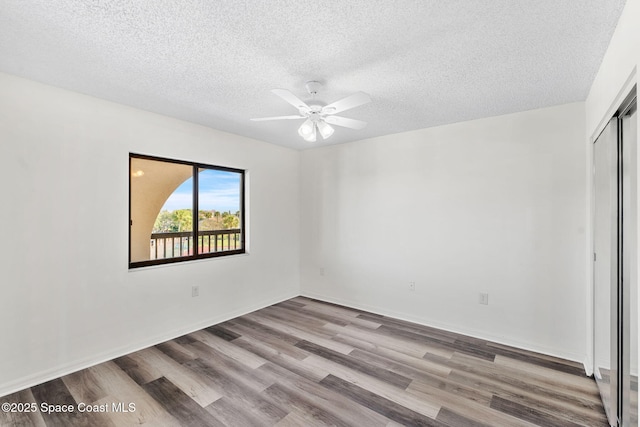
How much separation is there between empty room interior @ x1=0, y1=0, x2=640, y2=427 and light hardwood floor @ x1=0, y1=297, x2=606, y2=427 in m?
0.02

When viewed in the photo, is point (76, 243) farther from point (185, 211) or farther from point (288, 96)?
point (288, 96)

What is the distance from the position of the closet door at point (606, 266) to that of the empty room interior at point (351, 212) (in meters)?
0.03

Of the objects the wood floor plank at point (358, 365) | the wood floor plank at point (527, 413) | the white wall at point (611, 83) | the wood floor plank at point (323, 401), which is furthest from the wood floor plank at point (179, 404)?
the white wall at point (611, 83)

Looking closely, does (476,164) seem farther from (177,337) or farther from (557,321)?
(177,337)

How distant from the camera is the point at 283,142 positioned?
4.44 metres

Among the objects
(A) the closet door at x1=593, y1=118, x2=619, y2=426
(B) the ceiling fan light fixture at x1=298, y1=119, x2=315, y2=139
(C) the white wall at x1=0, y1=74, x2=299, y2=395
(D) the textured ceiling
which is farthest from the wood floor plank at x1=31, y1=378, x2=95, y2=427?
(A) the closet door at x1=593, y1=118, x2=619, y2=426

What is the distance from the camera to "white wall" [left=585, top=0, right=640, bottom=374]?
1.38m

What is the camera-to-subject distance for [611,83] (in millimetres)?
1796

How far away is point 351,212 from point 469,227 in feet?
5.31

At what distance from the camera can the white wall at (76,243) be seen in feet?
7.57

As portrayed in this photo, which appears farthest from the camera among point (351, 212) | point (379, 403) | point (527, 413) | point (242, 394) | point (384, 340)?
point (351, 212)

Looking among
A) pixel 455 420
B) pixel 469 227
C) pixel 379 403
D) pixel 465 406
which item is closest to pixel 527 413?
pixel 465 406

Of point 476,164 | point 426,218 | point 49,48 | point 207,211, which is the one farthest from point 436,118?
point 49,48

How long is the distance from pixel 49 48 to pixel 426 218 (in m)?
3.77
